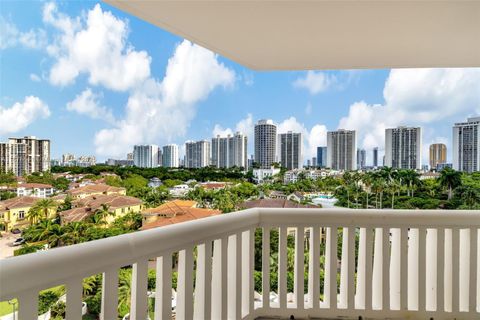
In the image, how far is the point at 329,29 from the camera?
222 centimetres

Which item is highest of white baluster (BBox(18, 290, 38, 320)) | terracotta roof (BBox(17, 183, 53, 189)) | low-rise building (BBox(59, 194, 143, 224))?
terracotta roof (BBox(17, 183, 53, 189))

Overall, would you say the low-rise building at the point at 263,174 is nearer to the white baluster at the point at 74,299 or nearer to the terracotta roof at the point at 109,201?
the terracotta roof at the point at 109,201

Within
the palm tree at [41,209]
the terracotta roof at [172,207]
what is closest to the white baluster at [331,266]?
the terracotta roof at [172,207]

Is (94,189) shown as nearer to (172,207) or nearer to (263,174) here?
(172,207)

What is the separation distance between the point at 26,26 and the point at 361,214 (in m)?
2.35

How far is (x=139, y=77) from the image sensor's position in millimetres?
2461

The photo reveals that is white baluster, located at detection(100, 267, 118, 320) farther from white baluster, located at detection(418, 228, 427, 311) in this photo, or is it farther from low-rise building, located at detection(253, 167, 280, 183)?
white baluster, located at detection(418, 228, 427, 311)

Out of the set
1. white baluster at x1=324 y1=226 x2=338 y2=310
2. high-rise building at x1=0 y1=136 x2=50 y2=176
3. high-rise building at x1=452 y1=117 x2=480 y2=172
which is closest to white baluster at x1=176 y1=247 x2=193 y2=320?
high-rise building at x1=0 y1=136 x2=50 y2=176

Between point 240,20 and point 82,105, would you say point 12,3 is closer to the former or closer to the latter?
point 82,105

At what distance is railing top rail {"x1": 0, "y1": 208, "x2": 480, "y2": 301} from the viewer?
1013mm

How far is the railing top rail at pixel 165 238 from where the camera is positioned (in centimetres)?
101

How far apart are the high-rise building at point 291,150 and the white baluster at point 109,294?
1983mm

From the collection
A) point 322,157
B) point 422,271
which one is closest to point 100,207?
point 322,157

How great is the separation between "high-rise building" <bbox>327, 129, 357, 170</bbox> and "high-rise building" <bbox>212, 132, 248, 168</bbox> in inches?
31.4
